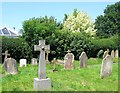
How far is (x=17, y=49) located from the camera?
28.1 metres

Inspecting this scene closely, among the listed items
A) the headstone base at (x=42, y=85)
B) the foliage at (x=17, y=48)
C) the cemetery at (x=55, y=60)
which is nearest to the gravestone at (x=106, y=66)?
the cemetery at (x=55, y=60)

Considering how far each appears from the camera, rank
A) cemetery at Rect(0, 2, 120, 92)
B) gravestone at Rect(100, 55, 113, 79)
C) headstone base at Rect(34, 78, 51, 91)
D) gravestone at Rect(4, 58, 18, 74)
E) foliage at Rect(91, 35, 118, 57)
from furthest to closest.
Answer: foliage at Rect(91, 35, 118, 57)
gravestone at Rect(4, 58, 18, 74)
gravestone at Rect(100, 55, 113, 79)
cemetery at Rect(0, 2, 120, 92)
headstone base at Rect(34, 78, 51, 91)

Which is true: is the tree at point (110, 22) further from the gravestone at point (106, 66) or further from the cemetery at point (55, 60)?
the gravestone at point (106, 66)

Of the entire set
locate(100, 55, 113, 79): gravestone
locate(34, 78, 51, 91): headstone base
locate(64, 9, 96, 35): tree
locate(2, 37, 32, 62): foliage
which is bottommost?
locate(34, 78, 51, 91): headstone base

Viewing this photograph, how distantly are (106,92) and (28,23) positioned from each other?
20.5m

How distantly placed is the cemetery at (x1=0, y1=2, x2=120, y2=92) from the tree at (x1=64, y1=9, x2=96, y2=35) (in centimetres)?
43

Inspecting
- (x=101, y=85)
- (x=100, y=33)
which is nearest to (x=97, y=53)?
(x=101, y=85)

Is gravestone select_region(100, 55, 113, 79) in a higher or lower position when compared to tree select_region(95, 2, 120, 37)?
lower

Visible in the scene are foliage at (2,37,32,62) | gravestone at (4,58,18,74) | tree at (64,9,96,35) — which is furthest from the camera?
tree at (64,9,96,35)

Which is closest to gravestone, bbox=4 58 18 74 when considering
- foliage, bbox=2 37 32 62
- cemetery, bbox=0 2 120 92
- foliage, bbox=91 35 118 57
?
cemetery, bbox=0 2 120 92

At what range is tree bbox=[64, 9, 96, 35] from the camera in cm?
5353

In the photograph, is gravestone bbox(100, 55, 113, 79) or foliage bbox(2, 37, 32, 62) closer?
gravestone bbox(100, 55, 113, 79)

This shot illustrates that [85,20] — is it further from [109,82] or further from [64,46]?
[109,82]

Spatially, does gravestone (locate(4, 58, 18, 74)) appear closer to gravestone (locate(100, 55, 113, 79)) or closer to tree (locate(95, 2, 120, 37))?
gravestone (locate(100, 55, 113, 79))
